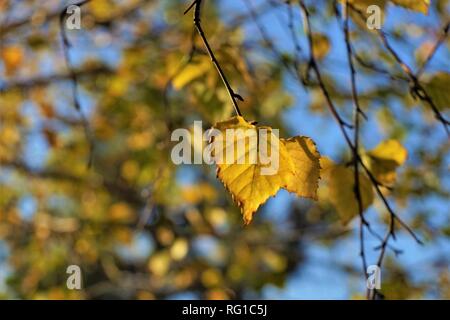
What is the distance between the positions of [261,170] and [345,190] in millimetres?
356

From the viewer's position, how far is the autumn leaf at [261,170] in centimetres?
78

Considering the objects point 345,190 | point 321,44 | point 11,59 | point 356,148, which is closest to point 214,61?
point 356,148

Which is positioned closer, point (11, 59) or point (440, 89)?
point (440, 89)

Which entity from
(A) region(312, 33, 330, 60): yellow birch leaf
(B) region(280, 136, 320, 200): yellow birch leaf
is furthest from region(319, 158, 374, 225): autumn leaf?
(A) region(312, 33, 330, 60): yellow birch leaf

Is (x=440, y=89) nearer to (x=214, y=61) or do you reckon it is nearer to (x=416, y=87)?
(x=416, y=87)

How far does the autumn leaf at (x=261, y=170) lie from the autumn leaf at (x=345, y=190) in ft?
0.96

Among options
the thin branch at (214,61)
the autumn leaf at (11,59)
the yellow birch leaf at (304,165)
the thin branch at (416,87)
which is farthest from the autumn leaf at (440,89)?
the autumn leaf at (11,59)

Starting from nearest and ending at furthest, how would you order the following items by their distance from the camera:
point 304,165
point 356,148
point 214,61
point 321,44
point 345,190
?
point 214,61 < point 304,165 < point 356,148 < point 345,190 < point 321,44

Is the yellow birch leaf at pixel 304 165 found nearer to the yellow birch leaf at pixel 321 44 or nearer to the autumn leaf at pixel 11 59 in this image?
the yellow birch leaf at pixel 321 44

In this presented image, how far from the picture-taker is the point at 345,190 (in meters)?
1.12

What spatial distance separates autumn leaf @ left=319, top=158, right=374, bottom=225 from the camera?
1111 millimetres

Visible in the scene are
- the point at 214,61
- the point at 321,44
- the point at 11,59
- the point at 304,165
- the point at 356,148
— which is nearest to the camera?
the point at 214,61

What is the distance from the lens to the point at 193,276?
279cm

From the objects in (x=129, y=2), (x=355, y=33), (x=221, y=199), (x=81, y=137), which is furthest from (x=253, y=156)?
(x=221, y=199)
